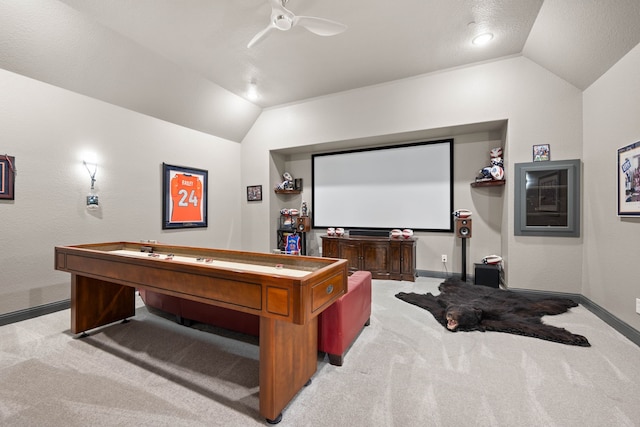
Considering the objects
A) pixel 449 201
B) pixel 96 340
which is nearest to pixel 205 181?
pixel 96 340

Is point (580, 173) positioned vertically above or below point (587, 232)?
above

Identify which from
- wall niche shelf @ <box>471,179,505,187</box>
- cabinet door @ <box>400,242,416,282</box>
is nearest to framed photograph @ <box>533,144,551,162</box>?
wall niche shelf @ <box>471,179,505,187</box>

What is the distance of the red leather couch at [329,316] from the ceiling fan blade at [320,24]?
2.47m

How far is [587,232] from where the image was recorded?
343cm

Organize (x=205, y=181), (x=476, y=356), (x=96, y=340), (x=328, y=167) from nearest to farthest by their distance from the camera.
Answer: (x=476, y=356), (x=96, y=340), (x=205, y=181), (x=328, y=167)

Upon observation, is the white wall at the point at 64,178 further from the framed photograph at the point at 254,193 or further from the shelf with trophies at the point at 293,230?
the shelf with trophies at the point at 293,230

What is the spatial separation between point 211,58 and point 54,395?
13.0ft

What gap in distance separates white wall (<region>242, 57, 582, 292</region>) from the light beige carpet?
1.07 metres

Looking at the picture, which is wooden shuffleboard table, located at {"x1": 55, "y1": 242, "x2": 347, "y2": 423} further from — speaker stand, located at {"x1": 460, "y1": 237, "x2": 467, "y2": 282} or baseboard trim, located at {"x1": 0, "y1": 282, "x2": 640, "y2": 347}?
speaker stand, located at {"x1": 460, "y1": 237, "x2": 467, "y2": 282}

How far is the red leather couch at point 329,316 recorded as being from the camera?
84.9 inches

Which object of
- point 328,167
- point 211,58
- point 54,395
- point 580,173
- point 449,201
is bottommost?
point 54,395

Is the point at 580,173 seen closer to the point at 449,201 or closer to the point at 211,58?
the point at 449,201

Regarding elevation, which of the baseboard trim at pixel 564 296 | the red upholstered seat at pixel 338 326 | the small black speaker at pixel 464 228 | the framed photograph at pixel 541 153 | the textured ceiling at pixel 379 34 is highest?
the textured ceiling at pixel 379 34

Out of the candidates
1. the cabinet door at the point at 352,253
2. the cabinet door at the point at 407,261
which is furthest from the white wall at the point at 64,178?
the cabinet door at the point at 407,261
